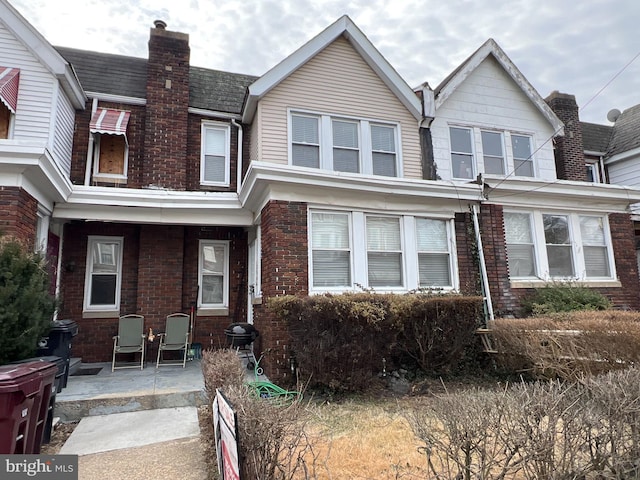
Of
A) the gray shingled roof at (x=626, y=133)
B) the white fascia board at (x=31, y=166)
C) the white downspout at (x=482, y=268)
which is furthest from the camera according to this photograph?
the gray shingled roof at (x=626, y=133)

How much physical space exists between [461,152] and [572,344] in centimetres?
659

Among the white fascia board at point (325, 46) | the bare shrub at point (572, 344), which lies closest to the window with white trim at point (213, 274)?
the white fascia board at point (325, 46)

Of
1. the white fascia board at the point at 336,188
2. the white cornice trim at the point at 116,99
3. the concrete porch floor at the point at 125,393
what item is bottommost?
the concrete porch floor at the point at 125,393

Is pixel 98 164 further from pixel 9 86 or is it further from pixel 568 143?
pixel 568 143

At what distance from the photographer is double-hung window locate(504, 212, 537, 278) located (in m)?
8.80

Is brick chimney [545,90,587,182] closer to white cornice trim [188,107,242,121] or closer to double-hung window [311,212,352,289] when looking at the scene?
double-hung window [311,212,352,289]

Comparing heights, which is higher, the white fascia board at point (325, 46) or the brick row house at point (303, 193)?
the white fascia board at point (325, 46)

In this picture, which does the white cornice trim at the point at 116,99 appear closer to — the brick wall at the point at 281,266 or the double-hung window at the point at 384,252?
the brick wall at the point at 281,266

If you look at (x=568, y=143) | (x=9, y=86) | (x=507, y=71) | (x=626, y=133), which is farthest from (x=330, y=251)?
(x=626, y=133)

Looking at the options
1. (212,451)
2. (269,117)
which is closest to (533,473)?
(212,451)

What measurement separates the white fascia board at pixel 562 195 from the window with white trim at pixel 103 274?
865 centimetres

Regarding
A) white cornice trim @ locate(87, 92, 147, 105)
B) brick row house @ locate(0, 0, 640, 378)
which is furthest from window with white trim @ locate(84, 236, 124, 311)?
white cornice trim @ locate(87, 92, 147, 105)

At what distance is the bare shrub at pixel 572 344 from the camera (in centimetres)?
498

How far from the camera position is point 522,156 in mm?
11188
